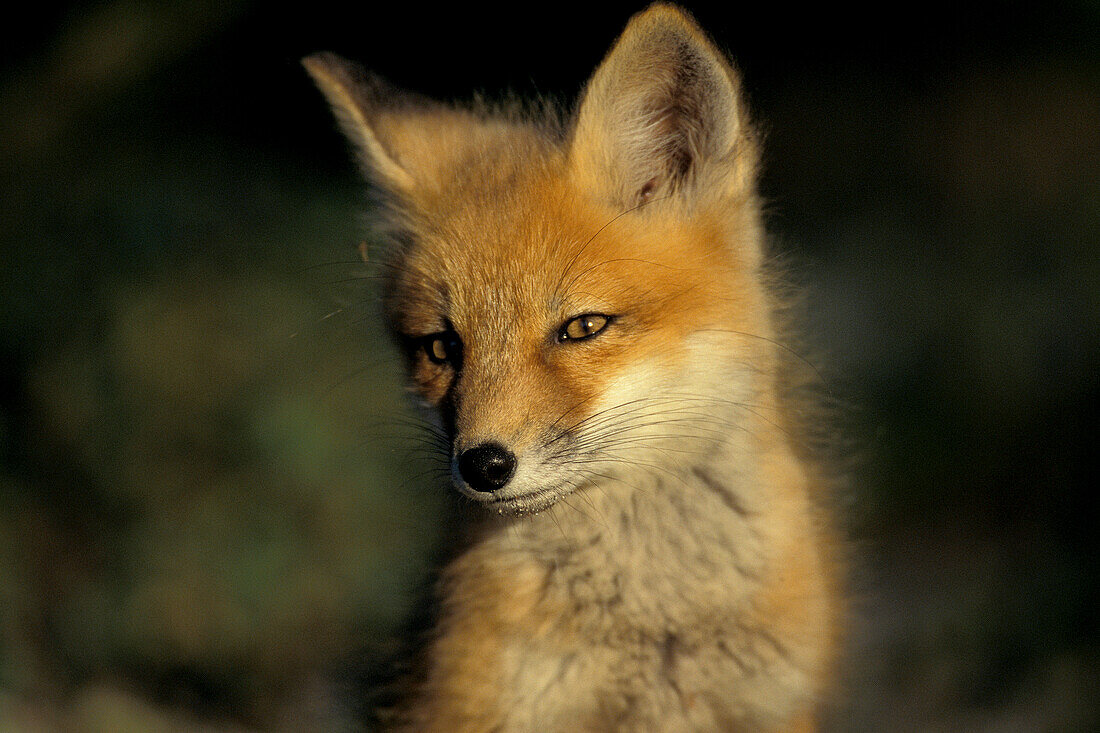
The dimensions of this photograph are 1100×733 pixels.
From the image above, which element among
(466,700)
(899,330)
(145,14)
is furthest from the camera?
(899,330)

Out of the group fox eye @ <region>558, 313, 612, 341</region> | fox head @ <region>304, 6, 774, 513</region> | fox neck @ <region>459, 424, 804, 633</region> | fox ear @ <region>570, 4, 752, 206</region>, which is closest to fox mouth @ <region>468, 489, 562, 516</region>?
fox head @ <region>304, 6, 774, 513</region>

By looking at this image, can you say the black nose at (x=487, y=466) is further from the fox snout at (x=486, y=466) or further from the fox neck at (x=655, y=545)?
the fox neck at (x=655, y=545)

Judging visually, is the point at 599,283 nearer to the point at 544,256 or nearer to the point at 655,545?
the point at 544,256

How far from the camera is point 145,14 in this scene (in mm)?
3109

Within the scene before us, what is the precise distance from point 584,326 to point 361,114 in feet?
2.49

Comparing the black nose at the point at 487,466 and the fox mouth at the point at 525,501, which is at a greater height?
the black nose at the point at 487,466

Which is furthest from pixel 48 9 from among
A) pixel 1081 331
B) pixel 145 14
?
pixel 1081 331

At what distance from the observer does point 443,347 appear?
1.93m

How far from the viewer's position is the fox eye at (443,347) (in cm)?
189

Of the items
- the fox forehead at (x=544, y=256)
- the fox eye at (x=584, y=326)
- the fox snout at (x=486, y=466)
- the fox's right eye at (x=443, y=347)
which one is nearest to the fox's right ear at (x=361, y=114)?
the fox forehead at (x=544, y=256)

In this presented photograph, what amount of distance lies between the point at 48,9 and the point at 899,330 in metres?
3.28

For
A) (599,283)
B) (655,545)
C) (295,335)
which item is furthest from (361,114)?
(295,335)

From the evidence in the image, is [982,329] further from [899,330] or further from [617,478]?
[617,478]

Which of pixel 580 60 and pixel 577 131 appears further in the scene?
pixel 580 60
